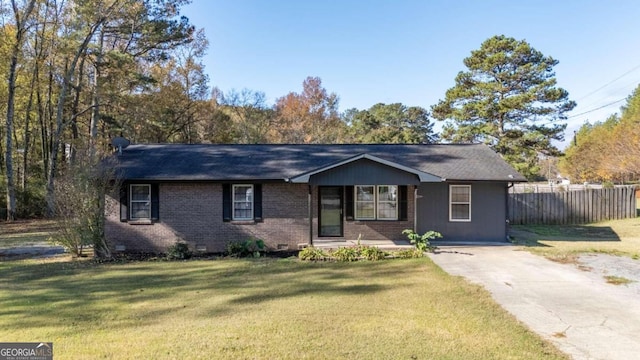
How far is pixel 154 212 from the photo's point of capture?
42.4 feet

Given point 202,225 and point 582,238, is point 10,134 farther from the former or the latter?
point 582,238

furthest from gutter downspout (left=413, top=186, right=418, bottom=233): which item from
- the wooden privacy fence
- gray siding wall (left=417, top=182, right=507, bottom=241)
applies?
A: the wooden privacy fence

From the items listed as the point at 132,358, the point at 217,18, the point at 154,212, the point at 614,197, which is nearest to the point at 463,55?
the point at 614,197

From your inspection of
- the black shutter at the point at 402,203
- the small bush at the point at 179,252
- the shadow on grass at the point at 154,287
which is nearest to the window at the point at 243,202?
the small bush at the point at 179,252

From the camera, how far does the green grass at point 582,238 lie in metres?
11.6

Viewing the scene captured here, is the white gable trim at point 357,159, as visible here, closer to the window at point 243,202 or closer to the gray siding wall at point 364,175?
the gray siding wall at point 364,175

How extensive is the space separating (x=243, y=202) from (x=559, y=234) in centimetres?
1242

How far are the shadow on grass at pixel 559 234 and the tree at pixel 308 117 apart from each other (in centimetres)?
2483

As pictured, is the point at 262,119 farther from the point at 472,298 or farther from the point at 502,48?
the point at 472,298

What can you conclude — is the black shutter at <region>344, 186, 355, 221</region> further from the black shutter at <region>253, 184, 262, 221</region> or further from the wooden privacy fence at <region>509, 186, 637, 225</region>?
the wooden privacy fence at <region>509, 186, 637, 225</region>

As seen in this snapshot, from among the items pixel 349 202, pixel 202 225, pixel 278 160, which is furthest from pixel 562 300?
pixel 202 225

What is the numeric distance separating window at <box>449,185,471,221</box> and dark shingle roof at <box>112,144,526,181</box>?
54 centimetres

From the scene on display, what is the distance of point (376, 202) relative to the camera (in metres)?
13.6

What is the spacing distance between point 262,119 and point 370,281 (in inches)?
1208
